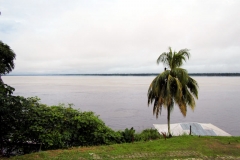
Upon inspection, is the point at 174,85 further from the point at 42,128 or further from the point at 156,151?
the point at 42,128

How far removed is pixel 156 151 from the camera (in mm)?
8445

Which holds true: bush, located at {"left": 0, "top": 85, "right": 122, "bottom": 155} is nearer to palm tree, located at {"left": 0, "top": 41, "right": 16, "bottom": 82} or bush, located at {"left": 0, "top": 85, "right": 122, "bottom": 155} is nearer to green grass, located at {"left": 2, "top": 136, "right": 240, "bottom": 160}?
green grass, located at {"left": 2, "top": 136, "right": 240, "bottom": 160}

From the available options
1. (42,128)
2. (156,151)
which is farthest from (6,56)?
(156,151)

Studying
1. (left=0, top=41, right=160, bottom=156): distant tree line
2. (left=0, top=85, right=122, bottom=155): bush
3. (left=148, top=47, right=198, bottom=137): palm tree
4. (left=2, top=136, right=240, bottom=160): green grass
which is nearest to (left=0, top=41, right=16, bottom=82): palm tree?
(left=0, top=41, right=160, bottom=156): distant tree line

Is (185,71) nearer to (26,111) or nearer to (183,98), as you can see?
(183,98)

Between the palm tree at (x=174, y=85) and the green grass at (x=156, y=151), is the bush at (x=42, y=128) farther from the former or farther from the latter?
the palm tree at (x=174, y=85)

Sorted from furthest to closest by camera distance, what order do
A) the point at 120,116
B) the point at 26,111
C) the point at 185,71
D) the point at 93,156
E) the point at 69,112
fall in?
the point at 120,116 → the point at 185,71 → the point at 69,112 → the point at 26,111 → the point at 93,156

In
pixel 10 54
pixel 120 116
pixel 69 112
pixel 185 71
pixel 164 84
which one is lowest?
pixel 120 116

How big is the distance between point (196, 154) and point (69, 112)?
584cm

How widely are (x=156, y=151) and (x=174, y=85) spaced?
5.20 metres

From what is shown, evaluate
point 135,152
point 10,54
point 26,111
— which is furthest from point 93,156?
point 10,54

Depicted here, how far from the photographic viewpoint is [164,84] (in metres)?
12.7

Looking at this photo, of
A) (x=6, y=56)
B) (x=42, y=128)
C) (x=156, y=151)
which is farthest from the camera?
(x=6, y=56)

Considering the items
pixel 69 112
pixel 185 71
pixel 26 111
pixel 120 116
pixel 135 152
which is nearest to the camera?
pixel 135 152
